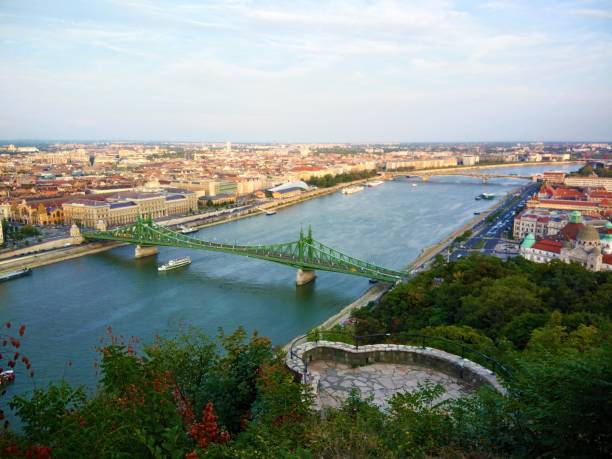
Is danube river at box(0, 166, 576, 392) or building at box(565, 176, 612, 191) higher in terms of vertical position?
building at box(565, 176, 612, 191)

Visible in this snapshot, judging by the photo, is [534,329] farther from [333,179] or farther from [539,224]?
[333,179]

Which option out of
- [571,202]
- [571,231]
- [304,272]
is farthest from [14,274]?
[571,202]

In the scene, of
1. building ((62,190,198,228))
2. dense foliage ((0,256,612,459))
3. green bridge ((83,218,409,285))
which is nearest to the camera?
dense foliage ((0,256,612,459))

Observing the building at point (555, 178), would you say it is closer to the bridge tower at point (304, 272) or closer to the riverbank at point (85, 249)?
the riverbank at point (85, 249)

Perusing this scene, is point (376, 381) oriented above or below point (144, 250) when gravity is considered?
above

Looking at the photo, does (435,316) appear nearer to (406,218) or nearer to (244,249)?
(244,249)

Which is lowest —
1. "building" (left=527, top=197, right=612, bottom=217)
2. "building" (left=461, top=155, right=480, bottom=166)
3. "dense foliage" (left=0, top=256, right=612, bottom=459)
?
"building" (left=527, top=197, right=612, bottom=217)

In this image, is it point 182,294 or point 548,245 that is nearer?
point 182,294

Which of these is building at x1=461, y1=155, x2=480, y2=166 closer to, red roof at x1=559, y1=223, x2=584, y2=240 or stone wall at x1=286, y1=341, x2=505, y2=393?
red roof at x1=559, y1=223, x2=584, y2=240

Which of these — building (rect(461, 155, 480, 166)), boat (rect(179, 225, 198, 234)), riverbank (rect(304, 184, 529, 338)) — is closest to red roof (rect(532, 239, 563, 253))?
riverbank (rect(304, 184, 529, 338))
